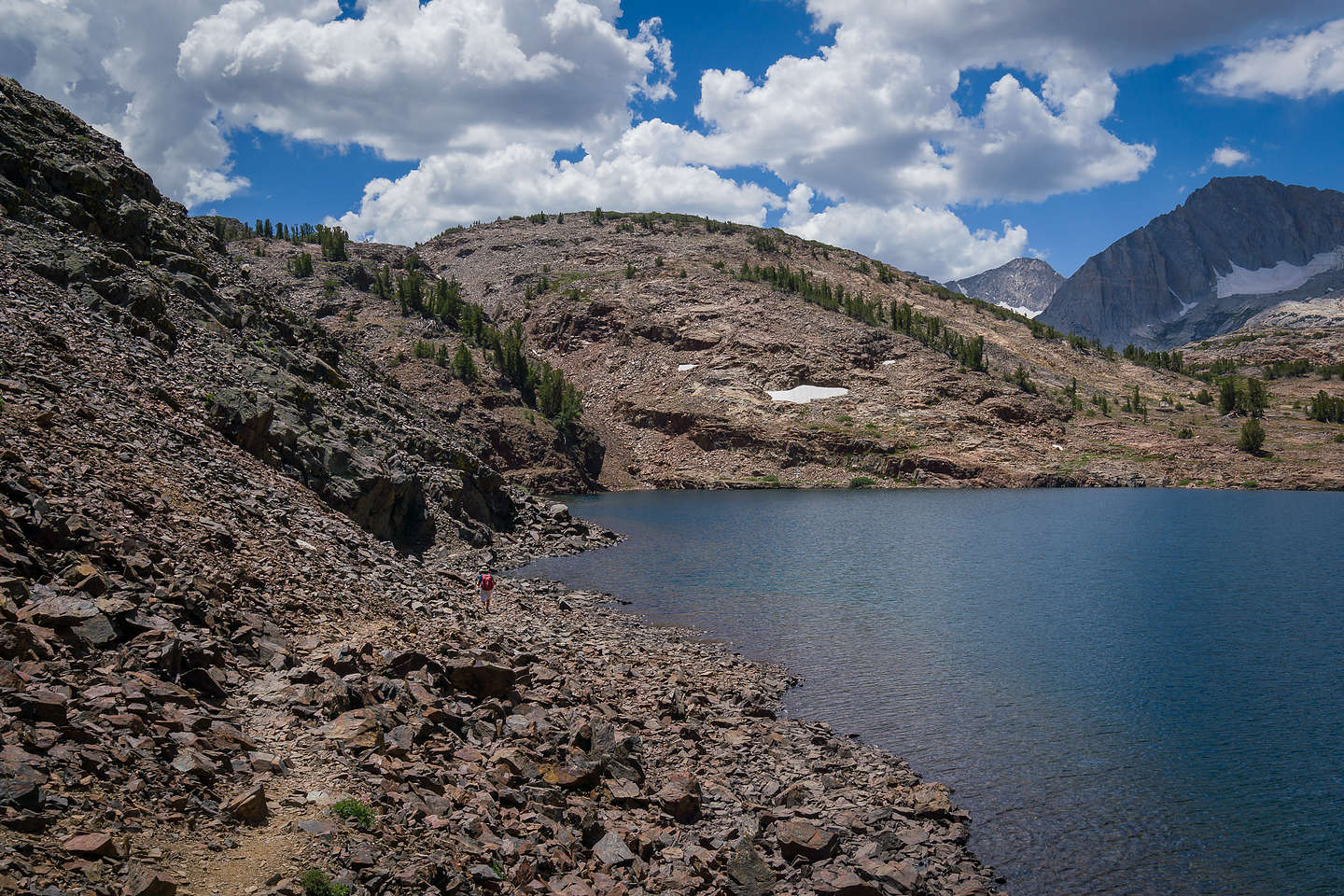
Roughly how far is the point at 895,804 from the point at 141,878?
14345mm

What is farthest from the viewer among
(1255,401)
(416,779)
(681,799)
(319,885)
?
(1255,401)

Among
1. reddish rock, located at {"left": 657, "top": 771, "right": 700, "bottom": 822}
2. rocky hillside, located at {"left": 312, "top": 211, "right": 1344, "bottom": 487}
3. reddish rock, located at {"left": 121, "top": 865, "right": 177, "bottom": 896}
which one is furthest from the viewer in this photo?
rocky hillside, located at {"left": 312, "top": 211, "right": 1344, "bottom": 487}

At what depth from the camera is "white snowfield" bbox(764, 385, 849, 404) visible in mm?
121750

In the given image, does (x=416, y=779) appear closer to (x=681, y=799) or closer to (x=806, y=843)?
(x=681, y=799)

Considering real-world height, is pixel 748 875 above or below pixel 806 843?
below

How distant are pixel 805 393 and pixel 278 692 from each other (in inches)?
4440

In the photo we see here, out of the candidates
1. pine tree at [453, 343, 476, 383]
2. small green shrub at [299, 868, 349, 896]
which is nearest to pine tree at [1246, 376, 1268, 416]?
pine tree at [453, 343, 476, 383]

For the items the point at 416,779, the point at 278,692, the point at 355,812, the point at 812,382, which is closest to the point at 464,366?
the point at 812,382

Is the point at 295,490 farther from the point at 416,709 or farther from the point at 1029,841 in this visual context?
the point at 1029,841

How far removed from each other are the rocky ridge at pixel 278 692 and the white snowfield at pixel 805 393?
91.5 metres

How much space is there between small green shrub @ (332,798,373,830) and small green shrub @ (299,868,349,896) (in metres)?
1.39

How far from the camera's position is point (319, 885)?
9.73 meters

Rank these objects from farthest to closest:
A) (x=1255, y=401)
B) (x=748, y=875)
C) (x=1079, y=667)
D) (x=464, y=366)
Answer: (x=1255, y=401) → (x=464, y=366) → (x=1079, y=667) → (x=748, y=875)

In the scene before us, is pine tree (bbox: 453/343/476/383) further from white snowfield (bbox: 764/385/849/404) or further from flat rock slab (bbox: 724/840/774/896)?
flat rock slab (bbox: 724/840/774/896)
